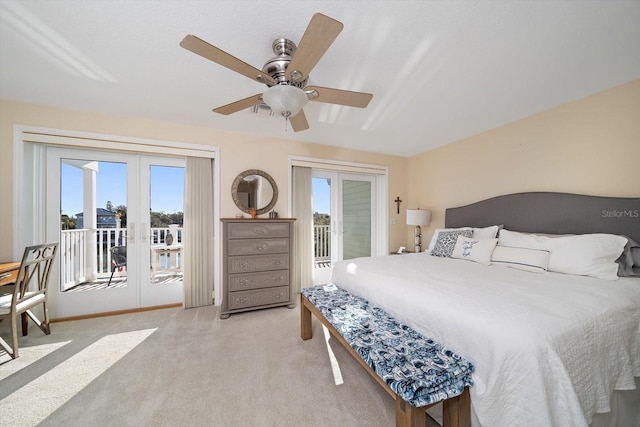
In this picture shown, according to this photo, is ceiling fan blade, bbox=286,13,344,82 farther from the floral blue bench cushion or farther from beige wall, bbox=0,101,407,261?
beige wall, bbox=0,101,407,261

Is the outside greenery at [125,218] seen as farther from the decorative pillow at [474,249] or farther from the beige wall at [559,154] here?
the beige wall at [559,154]

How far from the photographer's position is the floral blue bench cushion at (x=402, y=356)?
106cm

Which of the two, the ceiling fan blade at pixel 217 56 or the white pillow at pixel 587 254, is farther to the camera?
the white pillow at pixel 587 254

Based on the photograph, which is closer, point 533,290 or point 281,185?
point 533,290

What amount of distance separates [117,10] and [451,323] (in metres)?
2.65

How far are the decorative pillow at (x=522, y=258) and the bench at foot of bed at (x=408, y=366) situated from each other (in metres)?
1.43

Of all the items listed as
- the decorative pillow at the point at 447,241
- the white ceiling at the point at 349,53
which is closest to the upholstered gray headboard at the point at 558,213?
the decorative pillow at the point at 447,241

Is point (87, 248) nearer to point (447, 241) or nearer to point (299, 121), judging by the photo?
point (299, 121)

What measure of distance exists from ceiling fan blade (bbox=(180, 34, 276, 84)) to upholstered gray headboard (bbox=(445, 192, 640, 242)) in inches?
120

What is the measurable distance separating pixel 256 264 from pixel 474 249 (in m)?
2.57

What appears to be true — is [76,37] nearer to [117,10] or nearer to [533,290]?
[117,10]

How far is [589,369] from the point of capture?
1.13m

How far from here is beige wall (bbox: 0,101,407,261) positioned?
2461 millimetres

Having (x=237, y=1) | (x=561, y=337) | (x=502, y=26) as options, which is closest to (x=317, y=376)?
(x=561, y=337)
